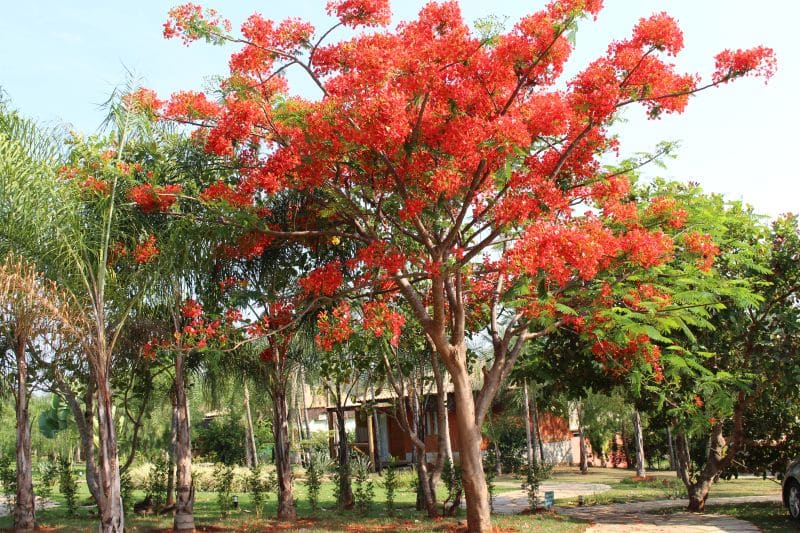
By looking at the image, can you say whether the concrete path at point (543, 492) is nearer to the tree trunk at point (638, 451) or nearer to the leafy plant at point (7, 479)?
the tree trunk at point (638, 451)

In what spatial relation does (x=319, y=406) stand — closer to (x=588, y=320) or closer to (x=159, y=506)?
(x=159, y=506)

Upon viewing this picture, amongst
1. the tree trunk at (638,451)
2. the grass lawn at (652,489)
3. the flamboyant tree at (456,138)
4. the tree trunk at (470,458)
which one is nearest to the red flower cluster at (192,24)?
the flamboyant tree at (456,138)

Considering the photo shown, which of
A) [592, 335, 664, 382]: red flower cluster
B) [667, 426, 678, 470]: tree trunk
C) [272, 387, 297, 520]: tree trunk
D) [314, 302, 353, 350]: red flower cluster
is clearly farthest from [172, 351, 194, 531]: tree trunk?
[667, 426, 678, 470]: tree trunk

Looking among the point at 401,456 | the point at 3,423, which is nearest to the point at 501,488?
the point at 401,456

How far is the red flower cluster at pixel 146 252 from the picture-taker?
1105cm

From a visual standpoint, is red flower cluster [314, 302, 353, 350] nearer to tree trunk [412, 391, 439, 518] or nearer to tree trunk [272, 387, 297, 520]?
tree trunk [272, 387, 297, 520]

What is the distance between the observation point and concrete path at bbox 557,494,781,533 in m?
13.0

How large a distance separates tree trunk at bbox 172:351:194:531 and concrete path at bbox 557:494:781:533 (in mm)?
6735

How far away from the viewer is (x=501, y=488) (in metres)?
25.1

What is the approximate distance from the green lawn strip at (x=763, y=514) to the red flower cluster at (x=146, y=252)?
33.9ft

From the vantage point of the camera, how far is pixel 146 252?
36.2 ft

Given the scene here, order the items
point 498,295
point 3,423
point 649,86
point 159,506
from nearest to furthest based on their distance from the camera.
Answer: point 649,86
point 498,295
point 159,506
point 3,423

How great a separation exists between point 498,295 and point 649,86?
4.47 metres

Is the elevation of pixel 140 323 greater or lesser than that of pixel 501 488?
greater
